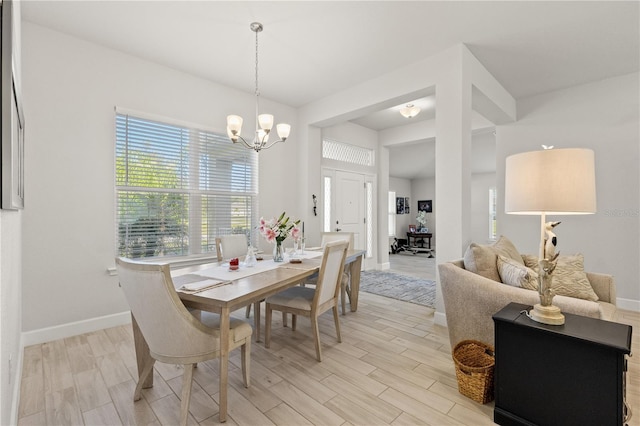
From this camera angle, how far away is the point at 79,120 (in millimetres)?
2885

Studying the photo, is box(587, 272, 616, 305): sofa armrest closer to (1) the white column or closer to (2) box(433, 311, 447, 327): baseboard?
(1) the white column

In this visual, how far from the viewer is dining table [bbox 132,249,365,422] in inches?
65.6

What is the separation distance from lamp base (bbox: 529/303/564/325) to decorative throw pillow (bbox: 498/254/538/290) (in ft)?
1.50

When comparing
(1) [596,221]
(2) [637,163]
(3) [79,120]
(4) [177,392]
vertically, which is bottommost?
(4) [177,392]

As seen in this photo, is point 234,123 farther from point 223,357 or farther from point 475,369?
point 475,369

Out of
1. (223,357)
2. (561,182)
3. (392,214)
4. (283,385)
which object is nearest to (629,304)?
(561,182)

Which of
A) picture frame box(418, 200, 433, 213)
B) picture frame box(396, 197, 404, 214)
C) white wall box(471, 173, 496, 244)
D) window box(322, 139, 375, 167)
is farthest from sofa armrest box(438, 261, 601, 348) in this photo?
picture frame box(418, 200, 433, 213)

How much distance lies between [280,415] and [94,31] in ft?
12.1

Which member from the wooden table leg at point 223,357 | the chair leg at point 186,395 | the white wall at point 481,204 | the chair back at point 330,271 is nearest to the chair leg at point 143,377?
the chair leg at point 186,395

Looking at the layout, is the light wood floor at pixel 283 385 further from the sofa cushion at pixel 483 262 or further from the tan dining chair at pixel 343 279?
the sofa cushion at pixel 483 262

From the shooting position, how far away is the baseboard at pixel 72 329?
2619 millimetres

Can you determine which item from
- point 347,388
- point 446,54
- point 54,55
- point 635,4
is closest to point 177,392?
point 347,388

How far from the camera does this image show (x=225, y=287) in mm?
1938

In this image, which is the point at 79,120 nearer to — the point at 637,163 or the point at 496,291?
the point at 496,291
